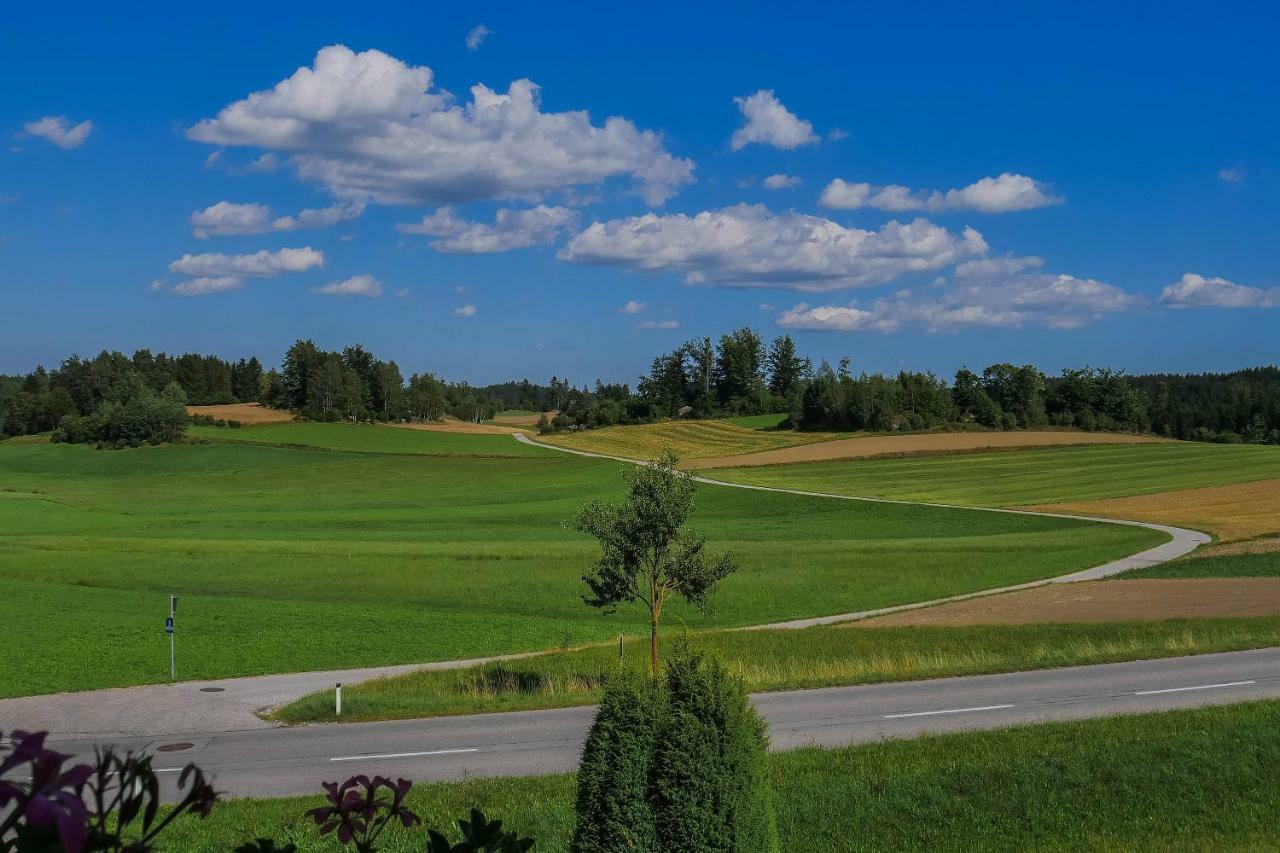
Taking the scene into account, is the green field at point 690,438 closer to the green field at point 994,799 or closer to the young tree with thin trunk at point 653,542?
the young tree with thin trunk at point 653,542

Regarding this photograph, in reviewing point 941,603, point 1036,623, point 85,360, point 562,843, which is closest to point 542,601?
point 941,603

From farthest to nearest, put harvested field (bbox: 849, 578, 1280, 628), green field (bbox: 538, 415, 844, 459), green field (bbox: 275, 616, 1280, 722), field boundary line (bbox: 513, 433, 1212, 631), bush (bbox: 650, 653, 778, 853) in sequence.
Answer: green field (bbox: 538, 415, 844, 459) → field boundary line (bbox: 513, 433, 1212, 631) → harvested field (bbox: 849, 578, 1280, 628) → green field (bbox: 275, 616, 1280, 722) → bush (bbox: 650, 653, 778, 853)

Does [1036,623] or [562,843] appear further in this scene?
[1036,623]

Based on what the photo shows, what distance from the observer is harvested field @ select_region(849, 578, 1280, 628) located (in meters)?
32.6

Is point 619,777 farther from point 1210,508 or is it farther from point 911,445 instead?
point 911,445

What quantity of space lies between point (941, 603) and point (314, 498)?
59.7 meters

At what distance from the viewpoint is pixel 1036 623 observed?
102ft

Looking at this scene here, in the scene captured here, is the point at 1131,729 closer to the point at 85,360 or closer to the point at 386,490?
the point at 386,490

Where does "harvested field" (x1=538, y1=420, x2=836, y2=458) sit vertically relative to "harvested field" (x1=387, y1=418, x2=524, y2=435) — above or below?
below

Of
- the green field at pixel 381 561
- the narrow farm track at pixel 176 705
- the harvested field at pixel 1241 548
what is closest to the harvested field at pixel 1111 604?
the green field at pixel 381 561

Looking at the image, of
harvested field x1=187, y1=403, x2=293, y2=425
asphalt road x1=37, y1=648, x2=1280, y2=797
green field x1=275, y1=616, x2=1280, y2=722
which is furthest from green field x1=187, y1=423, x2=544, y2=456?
asphalt road x1=37, y1=648, x2=1280, y2=797

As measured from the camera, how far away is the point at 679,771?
6.98m

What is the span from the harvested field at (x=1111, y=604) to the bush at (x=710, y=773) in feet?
88.3

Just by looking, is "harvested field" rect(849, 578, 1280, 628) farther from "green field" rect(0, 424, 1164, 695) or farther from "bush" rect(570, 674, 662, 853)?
"bush" rect(570, 674, 662, 853)
